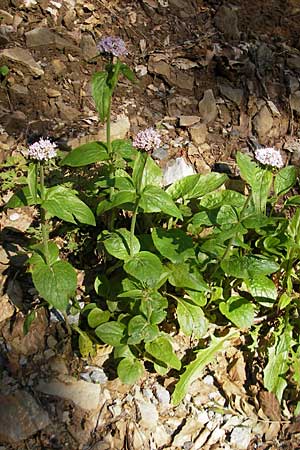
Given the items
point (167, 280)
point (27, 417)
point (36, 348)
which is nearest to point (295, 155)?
point (167, 280)

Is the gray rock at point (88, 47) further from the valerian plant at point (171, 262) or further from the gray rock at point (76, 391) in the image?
the gray rock at point (76, 391)

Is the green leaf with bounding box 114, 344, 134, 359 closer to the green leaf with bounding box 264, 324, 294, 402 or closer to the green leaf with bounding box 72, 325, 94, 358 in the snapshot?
the green leaf with bounding box 72, 325, 94, 358

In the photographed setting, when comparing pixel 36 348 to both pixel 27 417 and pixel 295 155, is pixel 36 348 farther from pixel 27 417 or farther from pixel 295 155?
pixel 295 155

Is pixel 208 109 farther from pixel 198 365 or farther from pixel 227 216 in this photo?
pixel 198 365

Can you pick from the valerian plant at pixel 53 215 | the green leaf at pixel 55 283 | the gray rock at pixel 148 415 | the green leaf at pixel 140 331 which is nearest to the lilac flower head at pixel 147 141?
the valerian plant at pixel 53 215

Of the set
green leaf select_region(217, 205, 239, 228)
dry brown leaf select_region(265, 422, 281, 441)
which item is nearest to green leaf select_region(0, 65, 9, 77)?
green leaf select_region(217, 205, 239, 228)
